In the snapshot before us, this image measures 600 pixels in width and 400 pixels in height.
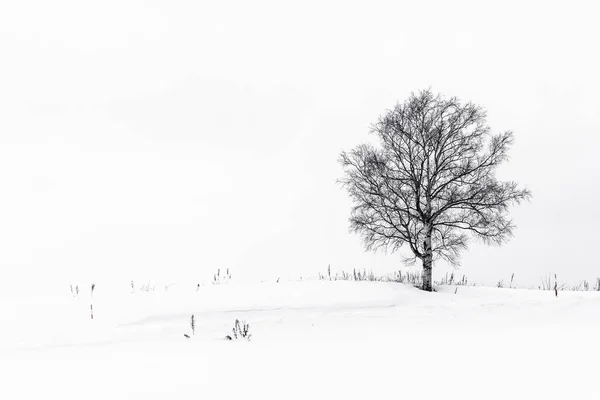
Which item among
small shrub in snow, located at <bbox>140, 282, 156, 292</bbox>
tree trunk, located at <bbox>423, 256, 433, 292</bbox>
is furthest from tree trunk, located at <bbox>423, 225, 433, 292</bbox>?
small shrub in snow, located at <bbox>140, 282, 156, 292</bbox>

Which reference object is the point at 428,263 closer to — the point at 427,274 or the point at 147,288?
the point at 427,274

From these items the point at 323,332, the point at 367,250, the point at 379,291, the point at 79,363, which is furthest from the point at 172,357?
the point at 367,250

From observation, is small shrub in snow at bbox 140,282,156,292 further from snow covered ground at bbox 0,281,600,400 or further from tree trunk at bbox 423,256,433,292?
tree trunk at bbox 423,256,433,292

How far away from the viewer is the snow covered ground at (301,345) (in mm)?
5000

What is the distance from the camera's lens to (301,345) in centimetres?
753

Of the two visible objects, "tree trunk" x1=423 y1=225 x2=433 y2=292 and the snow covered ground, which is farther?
"tree trunk" x1=423 y1=225 x2=433 y2=292

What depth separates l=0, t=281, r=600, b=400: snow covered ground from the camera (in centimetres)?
500

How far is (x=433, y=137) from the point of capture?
52.8 ft

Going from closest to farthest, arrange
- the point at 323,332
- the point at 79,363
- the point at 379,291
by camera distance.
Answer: the point at 79,363, the point at 323,332, the point at 379,291

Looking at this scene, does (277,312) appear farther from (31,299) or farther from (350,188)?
(31,299)

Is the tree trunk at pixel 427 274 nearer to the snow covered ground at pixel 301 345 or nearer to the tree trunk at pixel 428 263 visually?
the tree trunk at pixel 428 263

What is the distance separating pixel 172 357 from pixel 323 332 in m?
3.88

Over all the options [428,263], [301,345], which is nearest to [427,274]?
[428,263]

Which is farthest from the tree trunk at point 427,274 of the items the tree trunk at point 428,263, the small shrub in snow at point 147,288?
the small shrub in snow at point 147,288
